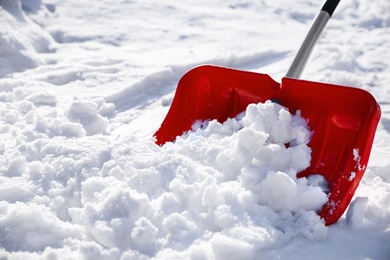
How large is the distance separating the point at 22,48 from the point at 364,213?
2.72 m

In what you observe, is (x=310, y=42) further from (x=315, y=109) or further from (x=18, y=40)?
(x=18, y=40)

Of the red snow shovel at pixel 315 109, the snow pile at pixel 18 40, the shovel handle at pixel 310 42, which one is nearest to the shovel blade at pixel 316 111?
the red snow shovel at pixel 315 109

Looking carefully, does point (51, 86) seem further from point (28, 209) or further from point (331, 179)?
point (331, 179)

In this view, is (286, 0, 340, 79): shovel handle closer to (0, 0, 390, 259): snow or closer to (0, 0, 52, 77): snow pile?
(0, 0, 390, 259): snow

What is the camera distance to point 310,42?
6.64 feet

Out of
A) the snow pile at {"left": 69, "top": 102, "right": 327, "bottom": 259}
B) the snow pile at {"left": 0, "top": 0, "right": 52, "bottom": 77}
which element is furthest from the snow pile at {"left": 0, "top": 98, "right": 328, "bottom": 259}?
the snow pile at {"left": 0, "top": 0, "right": 52, "bottom": 77}

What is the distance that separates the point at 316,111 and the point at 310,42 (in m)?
0.49

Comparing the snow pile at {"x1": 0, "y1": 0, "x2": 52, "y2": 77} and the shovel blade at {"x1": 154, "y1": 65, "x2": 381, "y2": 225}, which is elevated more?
the shovel blade at {"x1": 154, "y1": 65, "x2": 381, "y2": 225}

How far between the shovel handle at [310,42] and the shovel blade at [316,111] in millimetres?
225

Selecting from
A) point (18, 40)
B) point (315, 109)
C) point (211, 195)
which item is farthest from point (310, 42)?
point (18, 40)

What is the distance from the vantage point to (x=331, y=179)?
156 cm

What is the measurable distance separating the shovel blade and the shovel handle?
0.22 m

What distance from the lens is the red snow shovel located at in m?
1.50

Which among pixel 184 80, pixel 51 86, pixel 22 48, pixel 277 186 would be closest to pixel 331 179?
pixel 277 186
